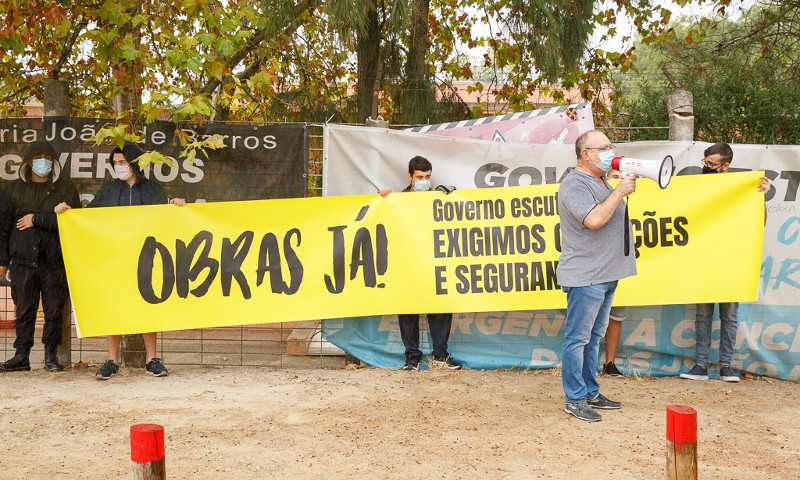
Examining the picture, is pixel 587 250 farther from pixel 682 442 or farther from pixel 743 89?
pixel 743 89

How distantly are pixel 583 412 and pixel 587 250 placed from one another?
43.5 inches

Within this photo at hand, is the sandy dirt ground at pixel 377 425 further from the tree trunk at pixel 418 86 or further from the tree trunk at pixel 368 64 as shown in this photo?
the tree trunk at pixel 418 86

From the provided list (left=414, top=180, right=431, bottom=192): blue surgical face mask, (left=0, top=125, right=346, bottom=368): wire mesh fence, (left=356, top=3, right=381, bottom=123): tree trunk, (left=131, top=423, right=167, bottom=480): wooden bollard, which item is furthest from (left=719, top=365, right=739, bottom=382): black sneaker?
(left=131, top=423, right=167, bottom=480): wooden bollard

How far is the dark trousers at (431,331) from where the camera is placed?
295 inches


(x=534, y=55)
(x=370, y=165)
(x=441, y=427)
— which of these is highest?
(x=534, y=55)

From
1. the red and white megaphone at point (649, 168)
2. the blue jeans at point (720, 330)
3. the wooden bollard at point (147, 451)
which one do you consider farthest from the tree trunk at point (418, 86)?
the wooden bollard at point (147, 451)

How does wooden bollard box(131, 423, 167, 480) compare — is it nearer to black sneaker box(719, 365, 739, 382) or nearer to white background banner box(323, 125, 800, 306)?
white background banner box(323, 125, 800, 306)

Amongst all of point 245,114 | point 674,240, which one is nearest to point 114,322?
point 674,240

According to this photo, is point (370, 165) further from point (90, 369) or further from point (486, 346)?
point (90, 369)

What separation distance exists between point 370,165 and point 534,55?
102 inches

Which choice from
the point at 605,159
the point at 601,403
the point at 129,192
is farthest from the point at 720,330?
the point at 129,192

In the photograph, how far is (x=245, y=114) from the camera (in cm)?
1458

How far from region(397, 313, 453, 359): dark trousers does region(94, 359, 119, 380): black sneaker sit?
243 cm

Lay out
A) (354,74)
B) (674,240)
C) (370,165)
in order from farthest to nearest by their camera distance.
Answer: (354,74) → (370,165) → (674,240)
